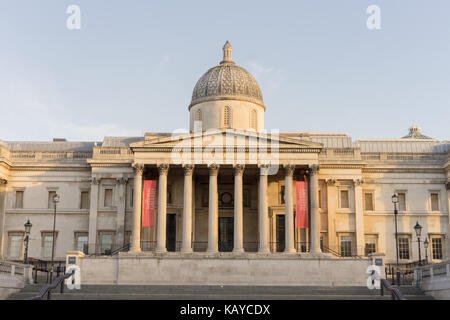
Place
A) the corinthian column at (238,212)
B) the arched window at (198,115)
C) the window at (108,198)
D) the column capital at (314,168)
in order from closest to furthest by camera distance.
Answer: the corinthian column at (238,212) < the column capital at (314,168) < the window at (108,198) < the arched window at (198,115)

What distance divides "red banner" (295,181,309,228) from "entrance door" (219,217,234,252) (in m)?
7.72

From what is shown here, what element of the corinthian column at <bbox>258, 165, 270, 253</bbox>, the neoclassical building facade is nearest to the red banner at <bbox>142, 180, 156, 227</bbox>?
the neoclassical building facade

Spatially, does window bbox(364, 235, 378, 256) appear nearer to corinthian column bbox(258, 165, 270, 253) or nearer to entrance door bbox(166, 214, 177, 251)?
corinthian column bbox(258, 165, 270, 253)

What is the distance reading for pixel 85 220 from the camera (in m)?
54.7

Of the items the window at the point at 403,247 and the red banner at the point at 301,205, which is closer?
the red banner at the point at 301,205

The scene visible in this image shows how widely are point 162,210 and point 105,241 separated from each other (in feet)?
29.0

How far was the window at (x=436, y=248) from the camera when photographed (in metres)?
54.1

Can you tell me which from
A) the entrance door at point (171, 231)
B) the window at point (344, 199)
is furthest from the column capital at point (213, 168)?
the window at point (344, 199)

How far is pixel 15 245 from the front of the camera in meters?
54.2

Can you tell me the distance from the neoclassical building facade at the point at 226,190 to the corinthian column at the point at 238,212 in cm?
93

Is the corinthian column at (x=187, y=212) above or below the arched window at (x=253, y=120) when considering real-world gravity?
below

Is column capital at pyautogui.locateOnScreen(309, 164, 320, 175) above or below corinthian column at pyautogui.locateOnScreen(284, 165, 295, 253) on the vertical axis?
above

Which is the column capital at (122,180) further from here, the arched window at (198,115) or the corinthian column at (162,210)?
the arched window at (198,115)

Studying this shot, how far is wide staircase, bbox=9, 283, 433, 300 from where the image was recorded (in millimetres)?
34688
